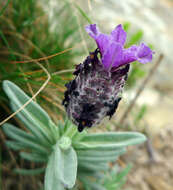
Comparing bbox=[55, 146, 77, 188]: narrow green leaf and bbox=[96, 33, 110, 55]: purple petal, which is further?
bbox=[55, 146, 77, 188]: narrow green leaf

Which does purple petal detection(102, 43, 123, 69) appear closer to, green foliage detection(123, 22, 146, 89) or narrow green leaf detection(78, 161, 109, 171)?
narrow green leaf detection(78, 161, 109, 171)

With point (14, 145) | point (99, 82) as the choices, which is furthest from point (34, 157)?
point (99, 82)

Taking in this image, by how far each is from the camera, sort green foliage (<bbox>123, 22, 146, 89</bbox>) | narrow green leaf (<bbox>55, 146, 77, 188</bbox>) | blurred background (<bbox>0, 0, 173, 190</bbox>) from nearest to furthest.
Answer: narrow green leaf (<bbox>55, 146, 77, 188</bbox>) → blurred background (<bbox>0, 0, 173, 190</bbox>) → green foliage (<bbox>123, 22, 146, 89</bbox>)

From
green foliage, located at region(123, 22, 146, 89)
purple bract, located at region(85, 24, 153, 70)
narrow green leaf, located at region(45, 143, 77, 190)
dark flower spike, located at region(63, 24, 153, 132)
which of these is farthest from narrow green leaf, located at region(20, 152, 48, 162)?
green foliage, located at region(123, 22, 146, 89)

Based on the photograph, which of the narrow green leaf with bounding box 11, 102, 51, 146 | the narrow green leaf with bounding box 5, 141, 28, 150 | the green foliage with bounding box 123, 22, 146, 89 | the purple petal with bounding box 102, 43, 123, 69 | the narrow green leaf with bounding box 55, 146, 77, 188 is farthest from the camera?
the green foliage with bounding box 123, 22, 146, 89

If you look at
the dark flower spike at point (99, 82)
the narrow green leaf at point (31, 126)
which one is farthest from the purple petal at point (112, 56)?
the narrow green leaf at point (31, 126)

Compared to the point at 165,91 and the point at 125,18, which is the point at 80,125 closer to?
the point at 165,91

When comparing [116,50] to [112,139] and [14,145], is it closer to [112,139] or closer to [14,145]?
[112,139]

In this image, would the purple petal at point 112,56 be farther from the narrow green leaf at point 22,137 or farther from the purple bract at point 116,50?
the narrow green leaf at point 22,137
